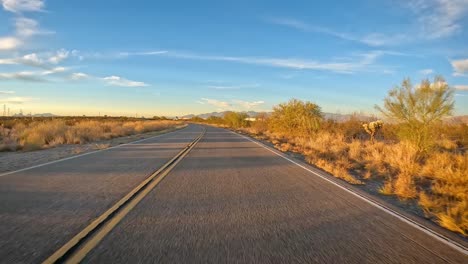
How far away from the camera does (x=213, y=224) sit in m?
5.52

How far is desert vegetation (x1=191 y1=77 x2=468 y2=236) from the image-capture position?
8.31m

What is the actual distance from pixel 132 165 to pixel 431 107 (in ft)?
45.9

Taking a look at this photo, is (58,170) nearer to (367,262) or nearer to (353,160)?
(367,262)

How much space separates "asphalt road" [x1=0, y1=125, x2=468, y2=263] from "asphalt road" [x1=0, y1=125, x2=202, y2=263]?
0.06 ft

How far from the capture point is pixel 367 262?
13.8ft

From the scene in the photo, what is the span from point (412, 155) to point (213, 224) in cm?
1218

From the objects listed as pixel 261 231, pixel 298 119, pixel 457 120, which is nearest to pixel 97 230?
pixel 261 231

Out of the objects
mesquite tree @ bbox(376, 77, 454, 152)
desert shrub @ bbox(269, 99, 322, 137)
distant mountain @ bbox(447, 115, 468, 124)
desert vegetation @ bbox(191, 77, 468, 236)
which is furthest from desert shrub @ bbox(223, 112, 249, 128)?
mesquite tree @ bbox(376, 77, 454, 152)

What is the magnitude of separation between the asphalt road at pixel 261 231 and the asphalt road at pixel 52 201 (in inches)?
26.7

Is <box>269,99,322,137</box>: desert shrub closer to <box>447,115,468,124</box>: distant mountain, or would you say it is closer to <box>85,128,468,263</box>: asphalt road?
<box>447,115,468,124</box>: distant mountain

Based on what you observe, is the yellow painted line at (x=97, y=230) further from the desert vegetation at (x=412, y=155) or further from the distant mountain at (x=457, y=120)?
the distant mountain at (x=457, y=120)

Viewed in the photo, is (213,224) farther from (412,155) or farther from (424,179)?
(412,155)

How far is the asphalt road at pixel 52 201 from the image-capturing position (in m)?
4.48

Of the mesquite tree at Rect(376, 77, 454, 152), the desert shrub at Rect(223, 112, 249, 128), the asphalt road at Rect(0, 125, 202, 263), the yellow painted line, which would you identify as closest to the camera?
the yellow painted line
